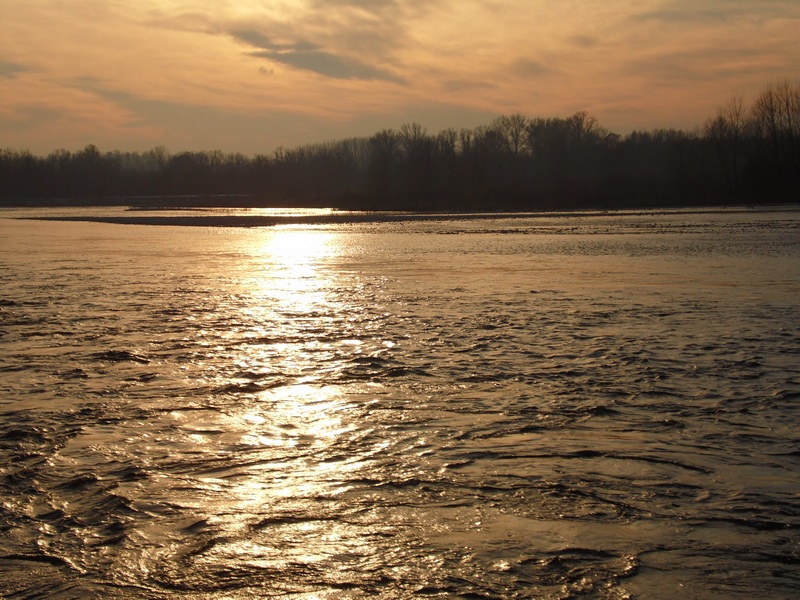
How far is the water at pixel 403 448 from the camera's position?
15.1ft

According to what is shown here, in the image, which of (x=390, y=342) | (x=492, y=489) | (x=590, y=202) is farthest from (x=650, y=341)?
(x=590, y=202)

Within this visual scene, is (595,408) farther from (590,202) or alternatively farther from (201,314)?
(590,202)

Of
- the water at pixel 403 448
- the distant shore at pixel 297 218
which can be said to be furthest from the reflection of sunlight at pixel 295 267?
the distant shore at pixel 297 218

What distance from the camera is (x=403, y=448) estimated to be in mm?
6672

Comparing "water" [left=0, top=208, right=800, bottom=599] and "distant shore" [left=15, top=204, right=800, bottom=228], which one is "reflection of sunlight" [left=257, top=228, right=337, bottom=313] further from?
"distant shore" [left=15, top=204, right=800, bottom=228]

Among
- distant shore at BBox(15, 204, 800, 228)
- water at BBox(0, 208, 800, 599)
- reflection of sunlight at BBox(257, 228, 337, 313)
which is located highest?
distant shore at BBox(15, 204, 800, 228)

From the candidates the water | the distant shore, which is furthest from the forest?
the water

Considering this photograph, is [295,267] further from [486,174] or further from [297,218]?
[486,174]

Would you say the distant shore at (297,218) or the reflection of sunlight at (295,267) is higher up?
the distant shore at (297,218)

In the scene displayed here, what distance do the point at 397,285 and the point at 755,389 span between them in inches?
420

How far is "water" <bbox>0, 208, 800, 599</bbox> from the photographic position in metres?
4.60

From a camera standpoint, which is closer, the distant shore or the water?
the water

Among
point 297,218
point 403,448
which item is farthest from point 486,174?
point 403,448

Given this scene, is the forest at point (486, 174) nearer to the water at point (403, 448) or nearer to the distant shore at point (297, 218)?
the distant shore at point (297, 218)
